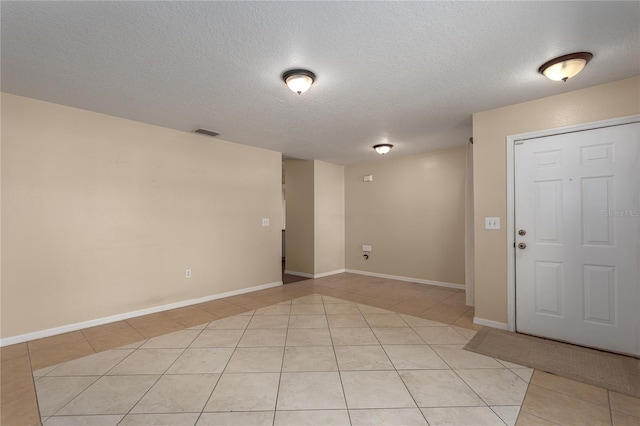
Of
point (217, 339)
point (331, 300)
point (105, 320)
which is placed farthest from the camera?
point (331, 300)

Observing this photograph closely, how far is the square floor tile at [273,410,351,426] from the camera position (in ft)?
5.77

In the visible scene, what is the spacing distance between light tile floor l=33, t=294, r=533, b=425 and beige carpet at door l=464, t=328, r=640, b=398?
189 millimetres

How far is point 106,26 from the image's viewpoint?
1.92 m

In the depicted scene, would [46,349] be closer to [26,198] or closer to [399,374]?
[26,198]

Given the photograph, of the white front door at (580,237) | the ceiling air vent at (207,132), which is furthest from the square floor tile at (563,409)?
the ceiling air vent at (207,132)

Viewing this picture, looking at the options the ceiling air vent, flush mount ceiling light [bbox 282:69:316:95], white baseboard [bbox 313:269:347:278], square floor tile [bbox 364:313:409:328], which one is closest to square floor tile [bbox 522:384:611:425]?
square floor tile [bbox 364:313:409:328]

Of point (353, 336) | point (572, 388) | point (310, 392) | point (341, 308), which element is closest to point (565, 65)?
point (572, 388)

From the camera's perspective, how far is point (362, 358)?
259cm

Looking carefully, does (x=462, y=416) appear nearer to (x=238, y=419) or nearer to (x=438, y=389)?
(x=438, y=389)

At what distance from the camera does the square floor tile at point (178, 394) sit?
190 cm

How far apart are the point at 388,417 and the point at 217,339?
6.25 feet

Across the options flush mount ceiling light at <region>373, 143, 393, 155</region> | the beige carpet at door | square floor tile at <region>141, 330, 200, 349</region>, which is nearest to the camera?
the beige carpet at door

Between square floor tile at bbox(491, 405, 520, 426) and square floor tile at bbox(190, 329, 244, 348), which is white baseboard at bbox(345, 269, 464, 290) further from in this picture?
square floor tile at bbox(190, 329, 244, 348)

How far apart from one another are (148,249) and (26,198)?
4.31 feet
